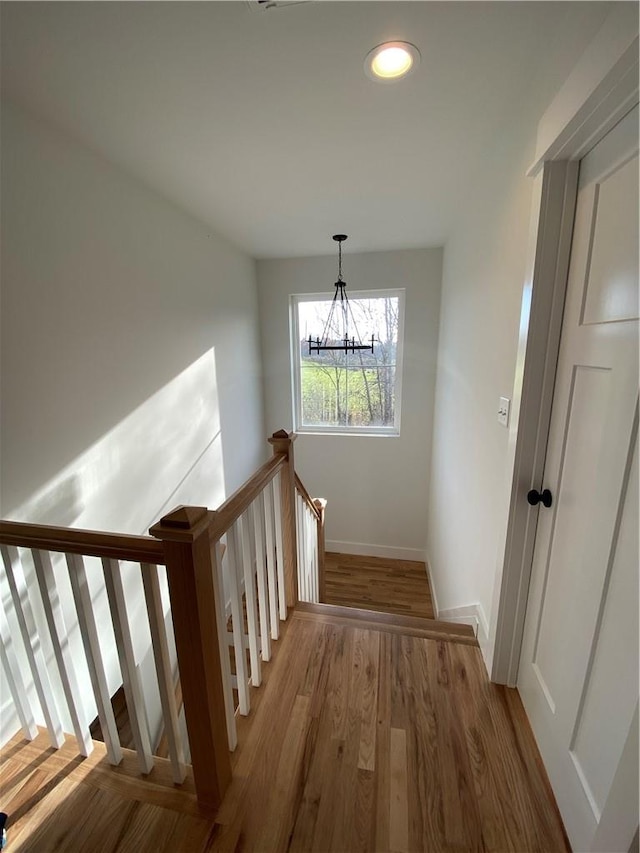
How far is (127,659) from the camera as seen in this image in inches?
41.7

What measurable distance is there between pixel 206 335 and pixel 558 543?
2.59 meters

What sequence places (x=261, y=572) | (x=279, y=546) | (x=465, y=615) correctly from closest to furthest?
(x=261, y=572) → (x=279, y=546) → (x=465, y=615)

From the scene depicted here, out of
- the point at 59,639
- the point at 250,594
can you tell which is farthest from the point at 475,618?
the point at 59,639

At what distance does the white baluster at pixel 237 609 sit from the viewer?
119 centimetres

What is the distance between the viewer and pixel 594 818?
0.89 m

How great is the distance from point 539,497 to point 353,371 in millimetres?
2795

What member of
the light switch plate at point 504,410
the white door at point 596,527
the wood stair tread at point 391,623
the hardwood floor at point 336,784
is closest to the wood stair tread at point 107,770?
the hardwood floor at point 336,784

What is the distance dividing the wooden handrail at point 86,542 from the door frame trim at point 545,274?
127cm

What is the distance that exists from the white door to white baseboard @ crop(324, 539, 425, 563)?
9.23 ft

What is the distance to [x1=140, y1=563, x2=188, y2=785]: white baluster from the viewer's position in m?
0.99

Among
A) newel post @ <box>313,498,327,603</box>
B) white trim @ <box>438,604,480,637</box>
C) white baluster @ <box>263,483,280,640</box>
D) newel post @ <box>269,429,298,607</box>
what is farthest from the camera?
newel post @ <box>313,498,327,603</box>

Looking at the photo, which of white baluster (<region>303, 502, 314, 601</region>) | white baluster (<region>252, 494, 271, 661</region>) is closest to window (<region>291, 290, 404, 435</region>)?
white baluster (<region>303, 502, 314, 601</region>)

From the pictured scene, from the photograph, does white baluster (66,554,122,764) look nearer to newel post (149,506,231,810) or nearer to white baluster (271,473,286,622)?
newel post (149,506,231,810)

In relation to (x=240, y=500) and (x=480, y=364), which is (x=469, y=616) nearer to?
(x=480, y=364)
